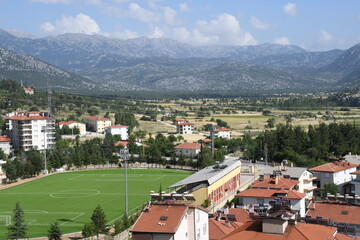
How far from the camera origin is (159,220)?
17906 millimetres

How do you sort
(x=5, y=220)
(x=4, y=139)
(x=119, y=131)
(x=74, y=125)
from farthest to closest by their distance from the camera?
(x=74, y=125) → (x=119, y=131) → (x=4, y=139) → (x=5, y=220)

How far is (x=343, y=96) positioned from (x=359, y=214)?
137 meters

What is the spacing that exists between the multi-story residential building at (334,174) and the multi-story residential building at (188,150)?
28627 millimetres

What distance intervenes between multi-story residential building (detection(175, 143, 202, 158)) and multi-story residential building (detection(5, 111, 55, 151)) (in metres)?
17.6

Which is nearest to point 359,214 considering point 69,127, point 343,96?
point 69,127

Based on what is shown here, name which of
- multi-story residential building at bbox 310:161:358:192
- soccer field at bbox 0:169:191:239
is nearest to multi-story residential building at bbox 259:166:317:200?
multi-story residential building at bbox 310:161:358:192

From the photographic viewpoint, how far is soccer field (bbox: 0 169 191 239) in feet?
123

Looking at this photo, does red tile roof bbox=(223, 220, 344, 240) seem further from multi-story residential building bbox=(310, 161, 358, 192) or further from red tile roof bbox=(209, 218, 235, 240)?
multi-story residential building bbox=(310, 161, 358, 192)

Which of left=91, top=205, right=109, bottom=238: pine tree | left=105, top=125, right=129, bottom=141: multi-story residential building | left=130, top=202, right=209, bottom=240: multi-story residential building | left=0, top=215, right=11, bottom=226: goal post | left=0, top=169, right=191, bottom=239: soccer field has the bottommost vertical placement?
left=0, top=215, right=11, bottom=226: goal post

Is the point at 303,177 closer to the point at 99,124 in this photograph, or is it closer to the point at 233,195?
the point at 233,195

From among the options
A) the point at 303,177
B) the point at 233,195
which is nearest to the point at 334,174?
the point at 303,177

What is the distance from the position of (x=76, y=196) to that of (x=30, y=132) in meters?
33.6

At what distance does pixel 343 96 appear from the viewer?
6093 inches

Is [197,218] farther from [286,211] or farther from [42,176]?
[42,176]
